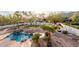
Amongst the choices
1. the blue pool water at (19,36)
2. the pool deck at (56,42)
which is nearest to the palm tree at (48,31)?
the pool deck at (56,42)

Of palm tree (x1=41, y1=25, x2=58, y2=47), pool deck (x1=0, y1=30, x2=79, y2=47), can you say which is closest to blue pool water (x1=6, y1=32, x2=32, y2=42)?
pool deck (x1=0, y1=30, x2=79, y2=47)

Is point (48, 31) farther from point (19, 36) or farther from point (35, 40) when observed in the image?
point (19, 36)

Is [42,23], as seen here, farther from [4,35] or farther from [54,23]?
Answer: [4,35]

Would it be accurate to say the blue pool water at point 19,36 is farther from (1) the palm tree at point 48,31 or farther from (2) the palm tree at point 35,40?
(1) the palm tree at point 48,31

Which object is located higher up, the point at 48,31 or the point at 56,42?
the point at 48,31

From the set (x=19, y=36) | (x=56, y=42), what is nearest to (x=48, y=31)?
(x=56, y=42)

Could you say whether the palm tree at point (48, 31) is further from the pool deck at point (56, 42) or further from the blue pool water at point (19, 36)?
the blue pool water at point (19, 36)

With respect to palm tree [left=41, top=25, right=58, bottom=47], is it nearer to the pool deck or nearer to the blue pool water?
the pool deck

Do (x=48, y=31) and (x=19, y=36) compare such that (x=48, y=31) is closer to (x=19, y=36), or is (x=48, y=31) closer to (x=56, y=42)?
(x=56, y=42)

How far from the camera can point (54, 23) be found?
6.84ft
